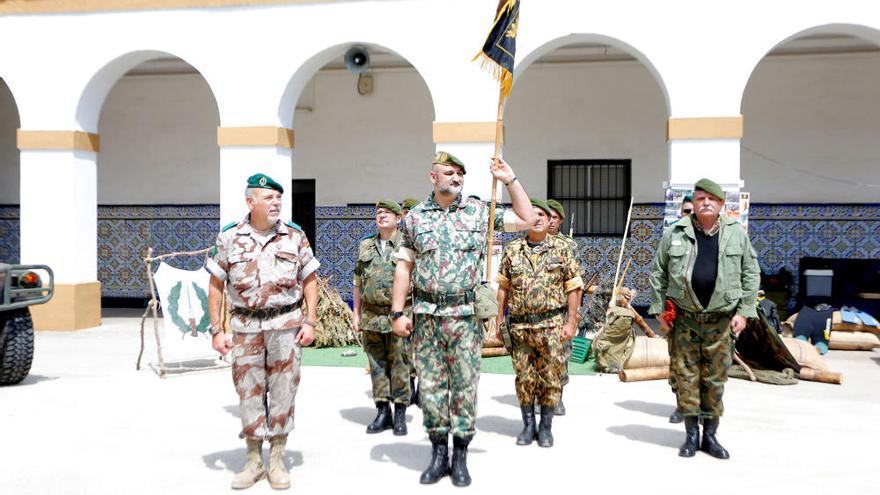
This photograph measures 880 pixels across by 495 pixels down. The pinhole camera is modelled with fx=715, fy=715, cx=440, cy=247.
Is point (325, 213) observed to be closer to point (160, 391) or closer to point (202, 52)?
point (202, 52)

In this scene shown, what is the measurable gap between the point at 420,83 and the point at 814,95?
20.5 feet

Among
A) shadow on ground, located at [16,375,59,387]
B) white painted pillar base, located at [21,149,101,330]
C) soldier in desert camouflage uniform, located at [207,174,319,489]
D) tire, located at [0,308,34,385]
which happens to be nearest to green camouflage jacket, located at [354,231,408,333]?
soldier in desert camouflage uniform, located at [207,174,319,489]

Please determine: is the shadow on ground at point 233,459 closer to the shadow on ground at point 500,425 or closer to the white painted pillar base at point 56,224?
the shadow on ground at point 500,425

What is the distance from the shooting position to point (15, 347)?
6.64 metres

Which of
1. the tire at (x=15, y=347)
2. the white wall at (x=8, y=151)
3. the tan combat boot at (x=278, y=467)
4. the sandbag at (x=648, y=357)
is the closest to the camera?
the tan combat boot at (x=278, y=467)

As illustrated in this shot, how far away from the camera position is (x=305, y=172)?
12547mm

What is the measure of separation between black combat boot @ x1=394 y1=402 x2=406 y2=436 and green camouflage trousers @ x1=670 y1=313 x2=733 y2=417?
192 centimetres

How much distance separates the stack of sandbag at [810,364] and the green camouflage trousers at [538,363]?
3497mm

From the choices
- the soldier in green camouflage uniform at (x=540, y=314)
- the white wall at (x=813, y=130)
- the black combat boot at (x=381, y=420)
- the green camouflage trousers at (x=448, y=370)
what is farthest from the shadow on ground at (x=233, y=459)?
the white wall at (x=813, y=130)

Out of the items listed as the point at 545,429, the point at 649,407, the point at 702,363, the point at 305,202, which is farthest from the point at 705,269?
the point at 305,202

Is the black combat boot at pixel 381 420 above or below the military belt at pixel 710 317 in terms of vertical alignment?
below

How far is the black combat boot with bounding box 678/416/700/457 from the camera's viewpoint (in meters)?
4.68

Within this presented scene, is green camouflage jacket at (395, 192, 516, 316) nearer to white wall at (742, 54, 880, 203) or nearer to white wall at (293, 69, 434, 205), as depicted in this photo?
white wall at (293, 69, 434, 205)

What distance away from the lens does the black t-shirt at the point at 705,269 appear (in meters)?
4.64
